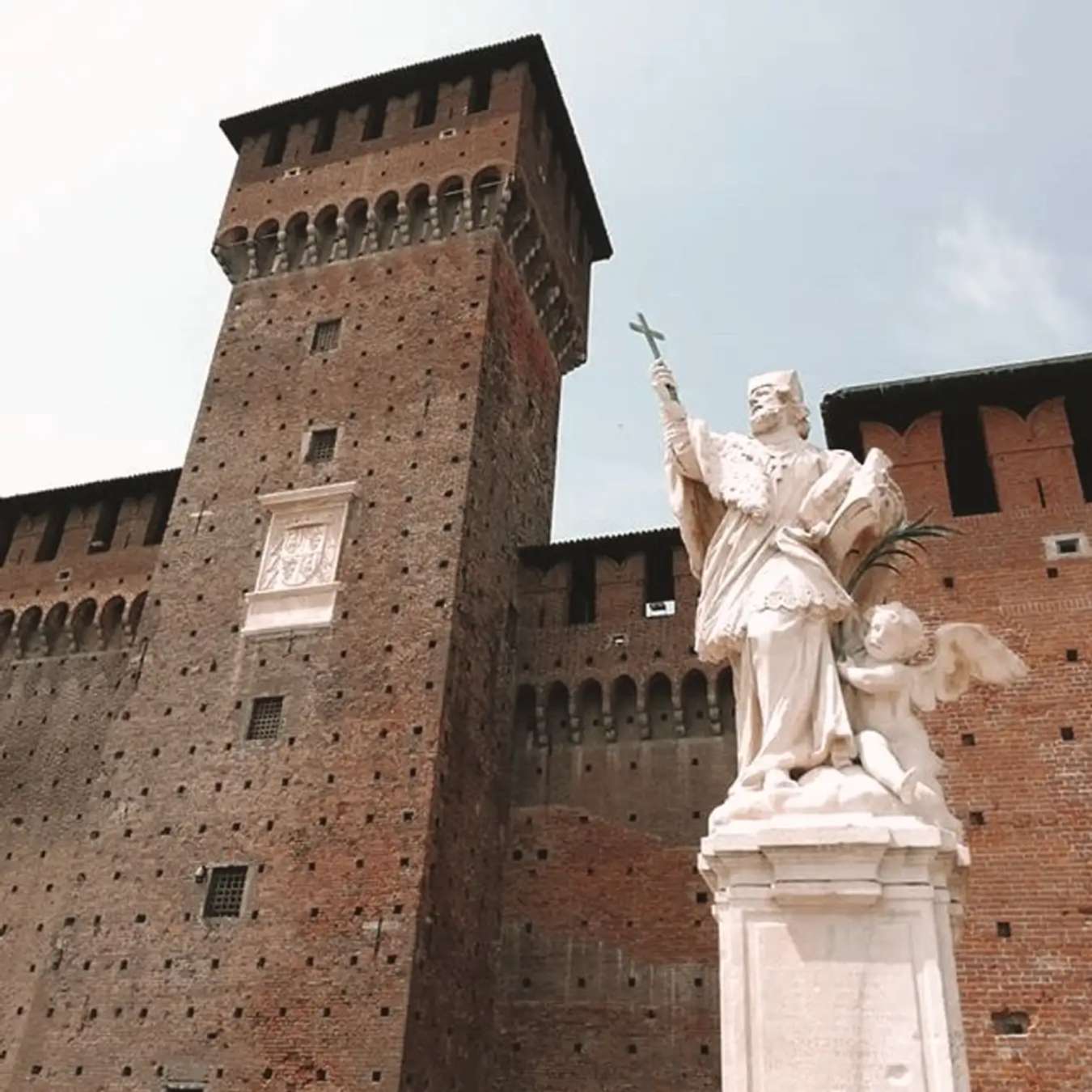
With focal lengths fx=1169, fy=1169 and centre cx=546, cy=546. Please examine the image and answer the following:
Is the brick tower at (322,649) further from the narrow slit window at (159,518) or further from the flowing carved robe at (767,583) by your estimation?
the flowing carved robe at (767,583)

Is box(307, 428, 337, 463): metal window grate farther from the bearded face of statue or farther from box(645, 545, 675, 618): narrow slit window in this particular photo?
the bearded face of statue

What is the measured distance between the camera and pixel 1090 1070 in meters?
8.66

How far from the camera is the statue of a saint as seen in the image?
10.2 ft

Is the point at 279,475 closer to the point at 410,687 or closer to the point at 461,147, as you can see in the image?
the point at 410,687

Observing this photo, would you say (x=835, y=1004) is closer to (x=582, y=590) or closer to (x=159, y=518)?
(x=582, y=590)

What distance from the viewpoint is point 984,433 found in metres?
12.1

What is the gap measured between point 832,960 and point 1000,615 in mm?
8811

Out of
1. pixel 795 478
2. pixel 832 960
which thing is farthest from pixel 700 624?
pixel 832 960

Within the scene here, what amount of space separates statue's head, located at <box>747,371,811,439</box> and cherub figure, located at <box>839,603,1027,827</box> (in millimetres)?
687

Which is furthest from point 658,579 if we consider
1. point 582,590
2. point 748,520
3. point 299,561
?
point 748,520

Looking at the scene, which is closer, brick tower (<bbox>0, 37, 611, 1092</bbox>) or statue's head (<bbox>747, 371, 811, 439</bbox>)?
statue's head (<bbox>747, 371, 811, 439</bbox>)

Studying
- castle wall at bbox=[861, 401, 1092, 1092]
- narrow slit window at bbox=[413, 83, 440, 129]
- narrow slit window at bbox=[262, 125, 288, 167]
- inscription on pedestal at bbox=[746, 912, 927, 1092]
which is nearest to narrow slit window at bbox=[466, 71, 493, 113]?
narrow slit window at bbox=[413, 83, 440, 129]

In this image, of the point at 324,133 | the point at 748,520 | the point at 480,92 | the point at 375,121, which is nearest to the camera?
the point at 748,520

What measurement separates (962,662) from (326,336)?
15133 mm
